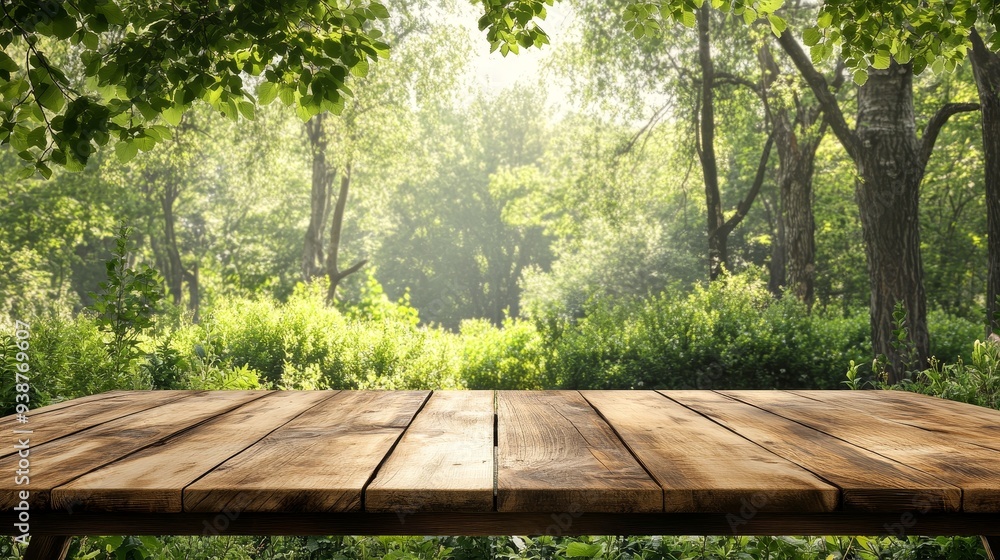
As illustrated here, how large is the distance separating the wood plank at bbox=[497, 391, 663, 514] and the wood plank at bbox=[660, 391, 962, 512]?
0.36m

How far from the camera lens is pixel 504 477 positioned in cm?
139

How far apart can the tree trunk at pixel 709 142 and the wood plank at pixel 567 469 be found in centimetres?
1142

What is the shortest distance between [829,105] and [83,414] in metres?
7.84

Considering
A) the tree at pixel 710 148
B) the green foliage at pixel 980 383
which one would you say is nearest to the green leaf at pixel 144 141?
the green foliage at pixel 980 383

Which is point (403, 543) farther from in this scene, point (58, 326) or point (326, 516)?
point (58, 326)

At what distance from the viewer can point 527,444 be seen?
171cm

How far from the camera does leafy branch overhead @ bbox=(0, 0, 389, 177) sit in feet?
8.36

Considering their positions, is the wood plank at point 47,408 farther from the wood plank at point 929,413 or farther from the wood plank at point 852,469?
the wood plank at point 929,413

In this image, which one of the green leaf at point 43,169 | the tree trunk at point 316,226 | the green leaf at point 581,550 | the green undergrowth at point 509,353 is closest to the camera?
the green leaf at point 581,550

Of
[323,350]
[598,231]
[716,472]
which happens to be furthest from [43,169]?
[598,231]

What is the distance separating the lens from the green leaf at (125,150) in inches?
104

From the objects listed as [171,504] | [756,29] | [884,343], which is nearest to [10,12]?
[171,504]

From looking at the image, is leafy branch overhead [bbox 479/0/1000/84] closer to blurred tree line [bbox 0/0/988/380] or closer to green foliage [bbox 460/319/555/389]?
blurred tree line [bbox 0/0/988/380]

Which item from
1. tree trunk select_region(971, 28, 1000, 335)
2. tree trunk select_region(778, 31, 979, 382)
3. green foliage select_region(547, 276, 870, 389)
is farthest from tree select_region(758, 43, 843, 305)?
tree trunk select_region(778, 31, 979, 382)
